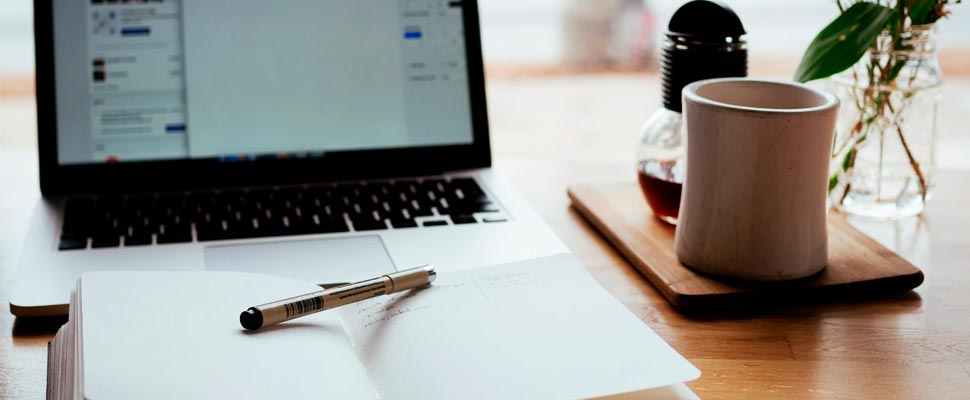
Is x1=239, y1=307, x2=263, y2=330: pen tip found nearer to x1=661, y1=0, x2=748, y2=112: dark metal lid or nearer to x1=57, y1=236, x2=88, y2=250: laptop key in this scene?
x1=57, y1=236, x2=88, y2=250: laptop key

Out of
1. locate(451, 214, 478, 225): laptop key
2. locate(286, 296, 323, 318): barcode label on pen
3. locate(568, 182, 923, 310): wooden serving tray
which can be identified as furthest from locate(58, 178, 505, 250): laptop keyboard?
locate(286, 296, 323, 318): barcode label on pen

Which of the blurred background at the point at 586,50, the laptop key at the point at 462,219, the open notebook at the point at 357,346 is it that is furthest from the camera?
the blurred background at the point at 586,50

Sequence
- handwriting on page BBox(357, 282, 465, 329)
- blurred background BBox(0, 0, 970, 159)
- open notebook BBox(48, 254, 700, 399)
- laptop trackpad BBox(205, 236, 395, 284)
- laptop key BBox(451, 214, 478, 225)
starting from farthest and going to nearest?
blurred background BBox(0, 0, 970, 159), laptop key BBox(451, 214, 478, 225), laptop trackpad BBox(205, 236, 395, 284), handwriting on page BBox(357, 282, 465, 329), open notebook BBox(48, 254, 700, 399)

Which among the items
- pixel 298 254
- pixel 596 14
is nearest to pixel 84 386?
pixel 298 254

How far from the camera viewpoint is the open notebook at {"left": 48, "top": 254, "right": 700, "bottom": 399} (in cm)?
50

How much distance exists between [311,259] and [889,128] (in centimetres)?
53

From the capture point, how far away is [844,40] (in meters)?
0.79

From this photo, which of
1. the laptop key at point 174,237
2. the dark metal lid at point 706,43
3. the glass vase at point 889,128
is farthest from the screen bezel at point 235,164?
the glass vase at point 889,128

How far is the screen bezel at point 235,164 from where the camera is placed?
90cm

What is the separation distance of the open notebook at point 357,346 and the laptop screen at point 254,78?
329mm

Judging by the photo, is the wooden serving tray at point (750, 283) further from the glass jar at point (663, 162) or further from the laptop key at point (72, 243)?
the laptop key at point (72, 243)

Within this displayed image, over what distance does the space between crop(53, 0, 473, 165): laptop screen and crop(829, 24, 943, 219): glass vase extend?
368 mm

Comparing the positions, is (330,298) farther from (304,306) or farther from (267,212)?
(267,212)

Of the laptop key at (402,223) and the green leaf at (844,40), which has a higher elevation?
the green leaf at (844,40)
